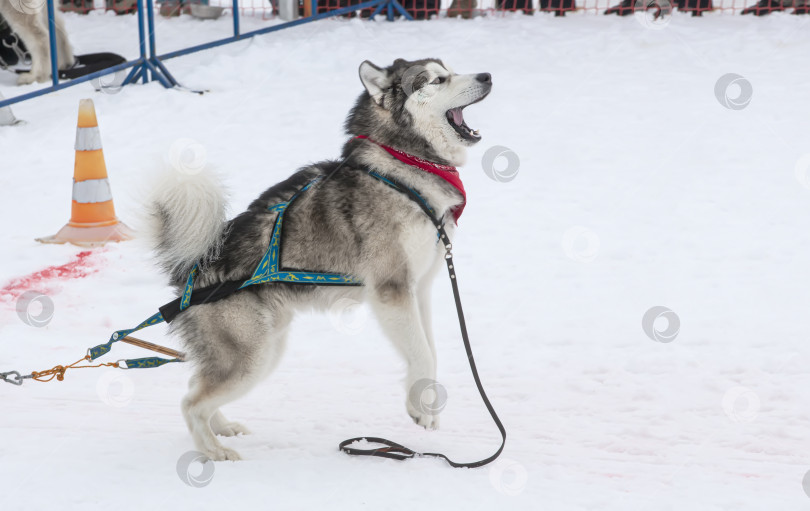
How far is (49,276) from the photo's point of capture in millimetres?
4695

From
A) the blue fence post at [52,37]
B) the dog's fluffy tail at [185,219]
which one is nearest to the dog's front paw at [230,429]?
the dog's fluffy tail at [185,219]

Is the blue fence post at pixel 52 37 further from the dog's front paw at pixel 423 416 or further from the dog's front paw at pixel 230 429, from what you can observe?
the dog's front paw at pixel 423 416

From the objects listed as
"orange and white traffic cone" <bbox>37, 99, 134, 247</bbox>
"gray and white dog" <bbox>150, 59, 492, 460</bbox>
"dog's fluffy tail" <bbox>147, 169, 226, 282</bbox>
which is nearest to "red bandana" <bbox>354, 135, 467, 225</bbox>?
"gray and white dog" <bbox>150, 59, 492, 460</bbox>

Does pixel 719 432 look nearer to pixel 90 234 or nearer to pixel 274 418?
pixel 274 418

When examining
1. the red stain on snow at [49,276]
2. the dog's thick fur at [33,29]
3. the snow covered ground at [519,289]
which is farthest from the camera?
the dog's thick fur at [33,29]

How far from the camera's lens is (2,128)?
6.98 metres

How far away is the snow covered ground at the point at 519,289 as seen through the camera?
2.77 m

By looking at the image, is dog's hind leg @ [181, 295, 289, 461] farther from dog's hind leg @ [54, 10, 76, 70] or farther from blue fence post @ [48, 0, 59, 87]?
dog's hind leg @ [54, 10, 76, 70]

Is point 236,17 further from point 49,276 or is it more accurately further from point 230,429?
point 230,429

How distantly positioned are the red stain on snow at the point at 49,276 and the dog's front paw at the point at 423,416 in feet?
8.52

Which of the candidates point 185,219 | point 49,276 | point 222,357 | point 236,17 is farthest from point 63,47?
point 222,357

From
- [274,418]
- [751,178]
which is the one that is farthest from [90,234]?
[751,178]

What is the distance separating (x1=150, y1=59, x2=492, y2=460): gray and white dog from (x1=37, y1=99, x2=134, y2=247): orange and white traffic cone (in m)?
2.45

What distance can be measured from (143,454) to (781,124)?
18.8 feet
